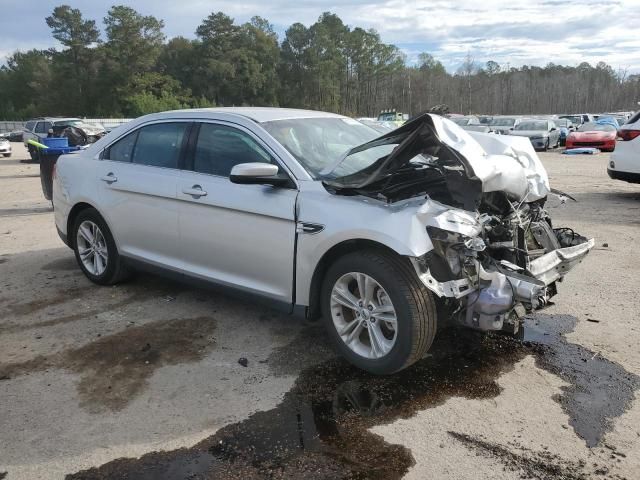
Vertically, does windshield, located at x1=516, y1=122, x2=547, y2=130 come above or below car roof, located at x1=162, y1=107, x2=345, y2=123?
above

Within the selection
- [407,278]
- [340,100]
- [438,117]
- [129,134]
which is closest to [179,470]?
[407,278]

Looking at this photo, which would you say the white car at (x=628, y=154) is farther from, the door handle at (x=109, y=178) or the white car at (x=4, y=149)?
→ the white car at (x=4, y=149)

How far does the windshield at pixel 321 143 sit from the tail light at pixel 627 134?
6.98 m

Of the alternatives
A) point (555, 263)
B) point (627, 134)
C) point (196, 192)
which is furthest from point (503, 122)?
point (196, 192)

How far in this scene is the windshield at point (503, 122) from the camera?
29.0 m

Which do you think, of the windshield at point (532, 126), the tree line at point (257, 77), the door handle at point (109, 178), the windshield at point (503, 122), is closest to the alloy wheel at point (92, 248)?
the door handle at point (109, 178)

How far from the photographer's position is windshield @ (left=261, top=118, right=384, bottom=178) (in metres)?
4.14

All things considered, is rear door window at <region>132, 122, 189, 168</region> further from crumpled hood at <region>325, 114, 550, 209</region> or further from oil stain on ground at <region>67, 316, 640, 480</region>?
oil stain on ground at <region>67, 316, 640, 480</region>

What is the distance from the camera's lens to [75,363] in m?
4.05

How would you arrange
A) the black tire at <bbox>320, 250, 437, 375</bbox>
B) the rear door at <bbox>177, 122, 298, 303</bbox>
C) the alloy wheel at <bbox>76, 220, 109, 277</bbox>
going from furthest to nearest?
the alloy wheel at <bbox>76, 220, 109, 277</bbox>, the rear door at <bbox>177, 122, 298, 303</bbox>, the black tire at <bbox>320, 250, 437, 375</bbox>

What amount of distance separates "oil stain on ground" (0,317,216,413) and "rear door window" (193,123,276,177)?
1.33 metres

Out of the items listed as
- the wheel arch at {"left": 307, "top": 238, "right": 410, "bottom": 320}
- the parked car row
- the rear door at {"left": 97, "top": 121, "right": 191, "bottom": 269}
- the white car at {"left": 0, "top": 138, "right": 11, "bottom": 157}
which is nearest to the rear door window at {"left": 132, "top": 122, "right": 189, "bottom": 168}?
the rear door at {"left": 97, "top": 121, "right": 191, "bottom": 269}

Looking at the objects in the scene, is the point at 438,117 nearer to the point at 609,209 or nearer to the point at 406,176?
the point at 406,176

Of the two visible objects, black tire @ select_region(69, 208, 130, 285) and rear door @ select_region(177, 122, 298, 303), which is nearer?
rear door @ select_region(177, 122, 298, 303)
